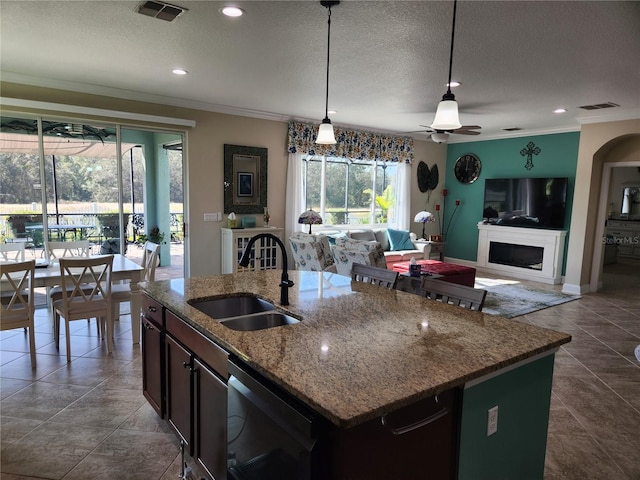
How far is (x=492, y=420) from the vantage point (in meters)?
1.65

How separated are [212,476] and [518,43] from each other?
3603 mm

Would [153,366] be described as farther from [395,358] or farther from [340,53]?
[340,53]

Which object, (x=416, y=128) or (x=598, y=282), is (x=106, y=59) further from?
(x=598, y=282)

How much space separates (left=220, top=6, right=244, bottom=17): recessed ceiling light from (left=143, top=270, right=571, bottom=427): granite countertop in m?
1.82

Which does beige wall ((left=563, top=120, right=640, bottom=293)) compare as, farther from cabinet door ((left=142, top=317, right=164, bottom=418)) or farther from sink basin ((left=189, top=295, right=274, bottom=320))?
cabinet door ((left=142, top=317, right=164, bottom=418))

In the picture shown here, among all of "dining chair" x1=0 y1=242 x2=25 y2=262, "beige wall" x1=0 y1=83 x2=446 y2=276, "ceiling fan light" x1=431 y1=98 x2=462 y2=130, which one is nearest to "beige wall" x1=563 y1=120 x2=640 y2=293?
"beige wall" x1=0 y1=83 x2=446 y2=276

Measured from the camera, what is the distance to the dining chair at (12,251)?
14.0ft

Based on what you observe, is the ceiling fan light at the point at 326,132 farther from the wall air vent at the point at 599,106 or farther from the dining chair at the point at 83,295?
the wall air vent at the point at 599,106

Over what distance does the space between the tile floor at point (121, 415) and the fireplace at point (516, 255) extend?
313 cm

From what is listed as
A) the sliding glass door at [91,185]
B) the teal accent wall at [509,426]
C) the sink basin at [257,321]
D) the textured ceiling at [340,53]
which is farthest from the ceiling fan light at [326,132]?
the sliding glass door at [91,185]

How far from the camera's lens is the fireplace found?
737 cm

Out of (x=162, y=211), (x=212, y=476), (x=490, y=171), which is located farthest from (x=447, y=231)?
(x=212, y=476)

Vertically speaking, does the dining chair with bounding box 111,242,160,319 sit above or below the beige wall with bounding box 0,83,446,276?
below

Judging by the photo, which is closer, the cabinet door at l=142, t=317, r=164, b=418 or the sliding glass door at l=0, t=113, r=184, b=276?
the cabinet door at l=142, t=317, r=164, b=418
